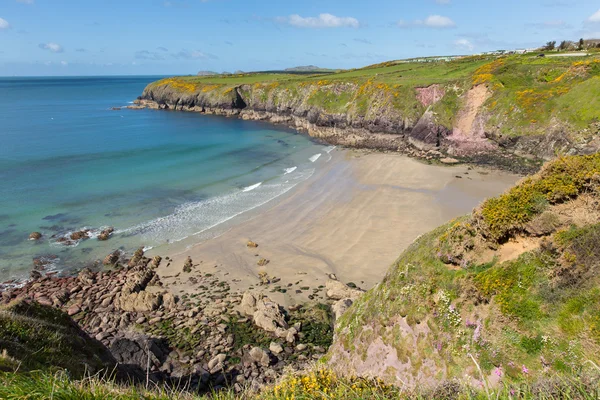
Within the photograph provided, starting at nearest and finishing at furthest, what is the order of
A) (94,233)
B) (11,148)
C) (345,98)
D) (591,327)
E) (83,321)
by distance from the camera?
(591,327) → (83,321) → (94,233) → (11,148) → (345,98)

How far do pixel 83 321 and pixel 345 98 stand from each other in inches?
2606

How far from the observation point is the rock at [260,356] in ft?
49.9

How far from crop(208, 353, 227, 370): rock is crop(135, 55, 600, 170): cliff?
140 ft

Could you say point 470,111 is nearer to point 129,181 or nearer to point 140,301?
point 129,181

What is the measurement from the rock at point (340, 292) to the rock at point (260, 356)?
219 inches

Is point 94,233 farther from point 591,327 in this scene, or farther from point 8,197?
point 591,327

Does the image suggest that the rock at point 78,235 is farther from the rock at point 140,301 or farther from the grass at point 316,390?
the grass at point 316,390

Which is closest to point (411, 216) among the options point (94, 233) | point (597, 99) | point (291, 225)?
point (291, 225)

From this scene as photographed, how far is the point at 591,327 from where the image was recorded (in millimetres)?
7891

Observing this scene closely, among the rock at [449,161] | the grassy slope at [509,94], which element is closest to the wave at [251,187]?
the rock at [449,161]

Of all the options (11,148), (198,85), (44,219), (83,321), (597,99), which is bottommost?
(83,321)

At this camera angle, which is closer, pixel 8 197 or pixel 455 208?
pixel 455 208

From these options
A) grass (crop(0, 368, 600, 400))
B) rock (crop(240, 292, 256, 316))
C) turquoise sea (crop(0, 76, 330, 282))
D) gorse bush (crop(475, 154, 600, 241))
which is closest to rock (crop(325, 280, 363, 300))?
rock (crop(240, 292, 256, 316))

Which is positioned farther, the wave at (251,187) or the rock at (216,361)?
the wave at (251,187)
